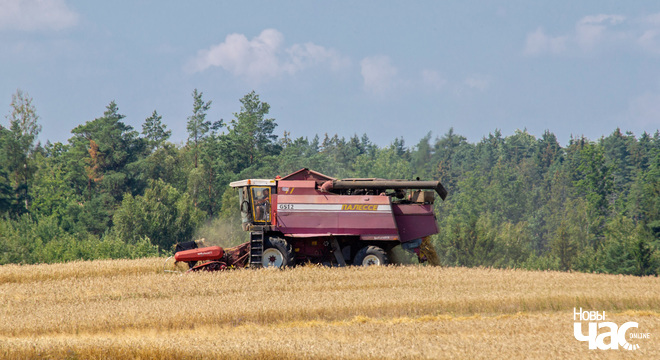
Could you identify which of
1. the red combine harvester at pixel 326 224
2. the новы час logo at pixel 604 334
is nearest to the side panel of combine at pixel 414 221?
the red combine harvester at pixel 326 224

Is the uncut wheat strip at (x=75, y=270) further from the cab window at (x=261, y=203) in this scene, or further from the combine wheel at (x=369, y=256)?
the combine wheel at (x=369, y=256)

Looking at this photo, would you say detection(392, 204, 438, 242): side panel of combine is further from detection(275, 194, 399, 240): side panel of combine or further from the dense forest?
the dense forest

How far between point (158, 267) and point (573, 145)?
366ft

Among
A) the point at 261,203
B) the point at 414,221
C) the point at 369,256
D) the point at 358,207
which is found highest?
the point at 261,203

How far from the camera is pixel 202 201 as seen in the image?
70875 mm

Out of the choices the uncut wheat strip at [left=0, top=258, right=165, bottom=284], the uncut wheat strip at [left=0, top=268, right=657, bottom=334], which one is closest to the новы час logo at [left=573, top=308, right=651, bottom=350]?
the uncut wheat strip at [left=0, top=268, right=657, bottom=334]

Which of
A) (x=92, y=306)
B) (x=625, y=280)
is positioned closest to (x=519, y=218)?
(x=625, y=280)

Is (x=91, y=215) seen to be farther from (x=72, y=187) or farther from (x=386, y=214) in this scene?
(x=386, y=214)

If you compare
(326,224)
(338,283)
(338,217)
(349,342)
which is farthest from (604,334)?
(326,224)

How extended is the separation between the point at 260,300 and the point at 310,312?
173cm

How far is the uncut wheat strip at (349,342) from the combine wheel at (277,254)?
22.5 feet

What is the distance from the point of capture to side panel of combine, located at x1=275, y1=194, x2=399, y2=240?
2114cm

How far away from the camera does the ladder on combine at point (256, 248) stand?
21.1 meters

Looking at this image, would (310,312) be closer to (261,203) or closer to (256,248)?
(256,248)
